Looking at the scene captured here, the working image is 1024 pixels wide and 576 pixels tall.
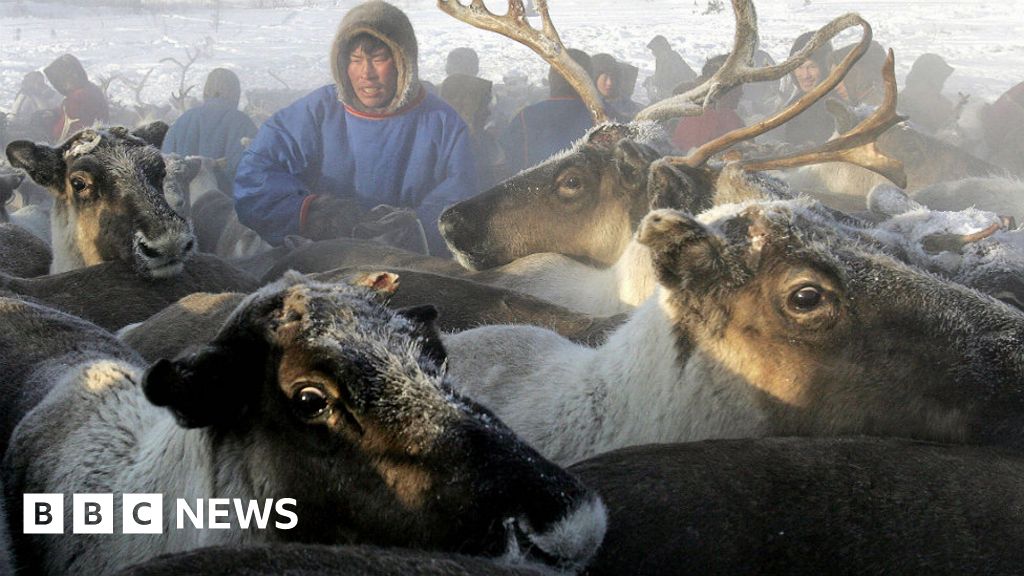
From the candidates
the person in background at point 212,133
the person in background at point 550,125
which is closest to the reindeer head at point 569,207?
the person in background at point 550,125

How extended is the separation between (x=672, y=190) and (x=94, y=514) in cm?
299

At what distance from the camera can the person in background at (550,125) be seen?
9.12 meters

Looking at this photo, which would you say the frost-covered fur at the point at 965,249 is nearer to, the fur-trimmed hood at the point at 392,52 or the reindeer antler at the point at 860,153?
the reindeer antler at the point at 860,153

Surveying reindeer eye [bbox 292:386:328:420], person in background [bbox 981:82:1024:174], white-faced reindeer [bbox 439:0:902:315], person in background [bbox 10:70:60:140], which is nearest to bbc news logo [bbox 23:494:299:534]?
reindeer eye [bbox 292:386:328:420]

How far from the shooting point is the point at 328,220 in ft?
23.0

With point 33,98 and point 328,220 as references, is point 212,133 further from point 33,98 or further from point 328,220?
point 33,98

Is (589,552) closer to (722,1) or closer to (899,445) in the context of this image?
(899,445)

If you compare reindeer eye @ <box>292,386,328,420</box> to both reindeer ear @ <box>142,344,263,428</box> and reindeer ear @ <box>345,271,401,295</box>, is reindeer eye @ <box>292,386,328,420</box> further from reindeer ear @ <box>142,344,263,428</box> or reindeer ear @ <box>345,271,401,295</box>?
reindeer ear @ <box>345,271,401,295</box>

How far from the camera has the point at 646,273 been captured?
14.6ft

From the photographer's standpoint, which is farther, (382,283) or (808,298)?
(382,283)

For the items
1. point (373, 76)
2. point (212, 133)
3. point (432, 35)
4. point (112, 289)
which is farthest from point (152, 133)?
point (432, 35)

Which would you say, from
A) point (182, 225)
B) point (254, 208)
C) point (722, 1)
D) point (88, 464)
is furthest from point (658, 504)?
point (722, 1)

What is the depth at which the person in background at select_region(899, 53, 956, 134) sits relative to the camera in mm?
13203

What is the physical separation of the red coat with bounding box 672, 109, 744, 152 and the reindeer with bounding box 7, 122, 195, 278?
639cm
